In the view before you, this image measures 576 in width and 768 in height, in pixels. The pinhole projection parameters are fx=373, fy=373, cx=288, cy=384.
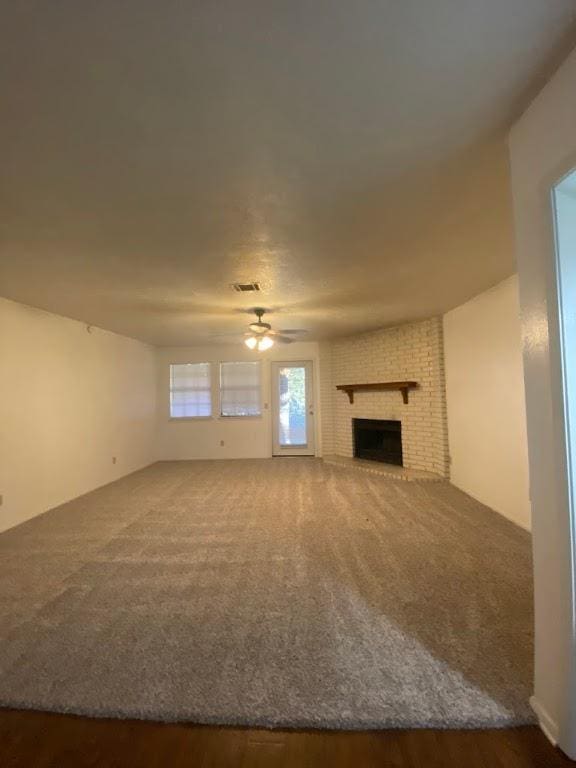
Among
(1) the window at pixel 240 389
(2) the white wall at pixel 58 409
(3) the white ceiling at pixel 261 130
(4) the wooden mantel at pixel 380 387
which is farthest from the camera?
(1) the window at pixel 240 389

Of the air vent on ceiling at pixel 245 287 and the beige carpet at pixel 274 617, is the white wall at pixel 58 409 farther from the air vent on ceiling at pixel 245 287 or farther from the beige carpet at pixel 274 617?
the air vent on ceiling at pixel 245 287

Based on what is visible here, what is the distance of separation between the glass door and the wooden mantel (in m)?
0.82

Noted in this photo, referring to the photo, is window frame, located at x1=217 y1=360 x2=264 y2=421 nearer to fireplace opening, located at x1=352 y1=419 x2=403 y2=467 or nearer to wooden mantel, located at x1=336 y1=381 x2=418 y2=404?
wooden mantel, located at x1=336 y1=381 x2=418 y2=404

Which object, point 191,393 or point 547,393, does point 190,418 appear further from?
point 547,393

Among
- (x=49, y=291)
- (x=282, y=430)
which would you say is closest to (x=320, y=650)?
(x=49, y=291)

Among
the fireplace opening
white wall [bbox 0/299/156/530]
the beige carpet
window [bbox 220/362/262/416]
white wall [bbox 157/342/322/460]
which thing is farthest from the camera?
window [bbox 220/362/262/416]

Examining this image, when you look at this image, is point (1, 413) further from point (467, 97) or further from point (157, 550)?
point (467, 97)

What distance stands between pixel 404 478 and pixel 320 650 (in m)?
3.56

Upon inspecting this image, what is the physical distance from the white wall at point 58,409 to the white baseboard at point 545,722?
4261 millimetres

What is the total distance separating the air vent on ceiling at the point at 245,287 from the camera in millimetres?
3217

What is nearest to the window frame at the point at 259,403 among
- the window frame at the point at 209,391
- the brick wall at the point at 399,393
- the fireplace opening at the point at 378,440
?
the window frame at the point at 209,391

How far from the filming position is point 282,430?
23.9ft

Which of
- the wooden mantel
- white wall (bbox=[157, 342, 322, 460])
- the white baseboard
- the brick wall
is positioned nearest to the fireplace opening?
the brick wall

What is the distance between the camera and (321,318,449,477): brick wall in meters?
5.10
